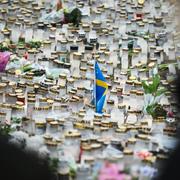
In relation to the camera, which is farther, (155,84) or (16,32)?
(16,32)

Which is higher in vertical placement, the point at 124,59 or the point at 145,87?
the point at 124,59

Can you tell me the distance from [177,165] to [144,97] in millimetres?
1641

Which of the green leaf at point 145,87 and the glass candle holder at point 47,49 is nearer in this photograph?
the green leaf at point 145,87

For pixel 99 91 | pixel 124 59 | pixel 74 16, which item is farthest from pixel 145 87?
pixel 74 16

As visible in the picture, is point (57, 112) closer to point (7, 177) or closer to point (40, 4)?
point (7, 177)

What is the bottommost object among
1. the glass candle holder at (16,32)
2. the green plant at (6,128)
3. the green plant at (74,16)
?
the green plant at (6,128)

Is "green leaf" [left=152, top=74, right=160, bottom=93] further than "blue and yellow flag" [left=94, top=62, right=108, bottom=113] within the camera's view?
Yes

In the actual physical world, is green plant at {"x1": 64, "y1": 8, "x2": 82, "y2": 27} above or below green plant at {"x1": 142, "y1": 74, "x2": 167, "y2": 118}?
above

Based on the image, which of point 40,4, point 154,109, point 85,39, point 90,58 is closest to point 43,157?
point 154,109

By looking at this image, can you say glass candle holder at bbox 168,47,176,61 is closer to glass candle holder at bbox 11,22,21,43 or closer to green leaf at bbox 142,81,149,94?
green leaf at bbox 142,81,149,94

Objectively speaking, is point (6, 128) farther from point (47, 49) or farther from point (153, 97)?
point (47, 49)

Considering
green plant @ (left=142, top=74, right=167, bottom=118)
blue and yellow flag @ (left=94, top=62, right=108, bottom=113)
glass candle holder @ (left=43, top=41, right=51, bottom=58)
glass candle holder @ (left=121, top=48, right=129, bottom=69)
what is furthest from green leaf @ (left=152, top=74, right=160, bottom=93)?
glass candle holder @ (left=43, top=41, right=51, bottom=58)

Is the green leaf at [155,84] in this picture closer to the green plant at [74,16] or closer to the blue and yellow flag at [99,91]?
the blue and yellow flag at [99,91]

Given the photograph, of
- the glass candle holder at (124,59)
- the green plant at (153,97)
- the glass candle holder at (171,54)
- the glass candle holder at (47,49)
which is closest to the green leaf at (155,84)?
the green plant at (153,97)
